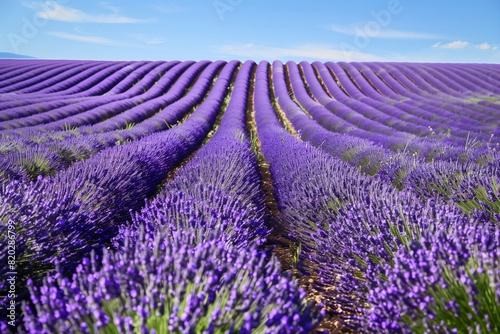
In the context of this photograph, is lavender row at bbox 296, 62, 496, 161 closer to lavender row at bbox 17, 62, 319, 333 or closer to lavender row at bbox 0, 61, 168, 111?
lavender row at bbox 17, 62, 319, 333

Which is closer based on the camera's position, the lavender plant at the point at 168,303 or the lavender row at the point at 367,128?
the lavender plant at the point at 168,303

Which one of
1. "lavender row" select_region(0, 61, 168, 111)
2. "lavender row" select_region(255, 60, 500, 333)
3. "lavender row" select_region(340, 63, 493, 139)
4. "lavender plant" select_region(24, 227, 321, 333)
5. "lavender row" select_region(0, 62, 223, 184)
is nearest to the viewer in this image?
"lavender plant" select_region(24, 227, 321, 333)

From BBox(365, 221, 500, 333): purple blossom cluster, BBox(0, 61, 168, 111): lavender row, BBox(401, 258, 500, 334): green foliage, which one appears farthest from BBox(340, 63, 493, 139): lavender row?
BBox(0, 61, 168, 111): lavender row

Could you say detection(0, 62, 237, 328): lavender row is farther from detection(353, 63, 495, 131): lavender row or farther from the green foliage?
detection(353, 63, 495, 131): lavender row

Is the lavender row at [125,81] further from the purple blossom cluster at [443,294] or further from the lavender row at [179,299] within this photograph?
the purple blossom cluster at [443,294]

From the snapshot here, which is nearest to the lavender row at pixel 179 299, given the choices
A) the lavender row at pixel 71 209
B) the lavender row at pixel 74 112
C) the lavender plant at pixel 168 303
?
the lavender plant at pixel 168 303

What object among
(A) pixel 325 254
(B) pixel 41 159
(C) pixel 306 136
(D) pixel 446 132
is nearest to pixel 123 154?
(B) pixel 41 159

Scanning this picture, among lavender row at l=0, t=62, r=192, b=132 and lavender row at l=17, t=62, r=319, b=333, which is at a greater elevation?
lavender row at l=17, t=62, r=319, b=333

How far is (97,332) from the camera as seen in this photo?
121cm

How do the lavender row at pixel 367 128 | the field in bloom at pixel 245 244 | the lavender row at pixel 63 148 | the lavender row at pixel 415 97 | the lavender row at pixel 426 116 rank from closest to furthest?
the field in bloom at pixel 245 244, the lavender row at pixel 63 148, the lavender row at pixel 367 128, the lavender row at pixel 426 116, the lavender row at pixel 415 97
